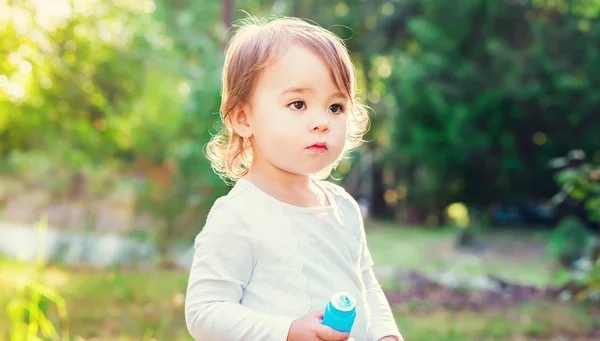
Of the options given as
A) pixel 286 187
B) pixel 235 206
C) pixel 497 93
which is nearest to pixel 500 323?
pixel 286 187

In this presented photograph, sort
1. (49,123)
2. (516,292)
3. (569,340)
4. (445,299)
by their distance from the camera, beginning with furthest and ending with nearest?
1. (49,123)
2. (516,292)
3. (445,299)
4. (569,340)

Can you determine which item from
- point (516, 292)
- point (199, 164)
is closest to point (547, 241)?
point (516, 292)

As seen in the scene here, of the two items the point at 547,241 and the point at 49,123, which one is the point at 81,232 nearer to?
the point at 49,123

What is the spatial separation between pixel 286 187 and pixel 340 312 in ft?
1.13

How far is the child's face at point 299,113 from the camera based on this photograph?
1482 mm

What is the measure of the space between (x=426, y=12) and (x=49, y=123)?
6.17 m

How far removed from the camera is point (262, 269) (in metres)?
1.47

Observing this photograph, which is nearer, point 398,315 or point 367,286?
point 367,286

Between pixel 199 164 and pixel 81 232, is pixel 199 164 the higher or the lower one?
the higher one

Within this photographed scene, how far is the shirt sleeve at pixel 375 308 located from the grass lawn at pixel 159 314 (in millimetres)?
2222

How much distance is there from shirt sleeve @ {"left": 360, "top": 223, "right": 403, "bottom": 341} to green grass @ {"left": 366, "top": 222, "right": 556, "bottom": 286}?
537 cm

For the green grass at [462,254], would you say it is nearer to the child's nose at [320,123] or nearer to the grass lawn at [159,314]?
the grass lawn at [159,314]

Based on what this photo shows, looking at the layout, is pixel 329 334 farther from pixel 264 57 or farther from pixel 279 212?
pixel 264 57

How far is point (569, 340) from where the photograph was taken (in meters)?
4.80
